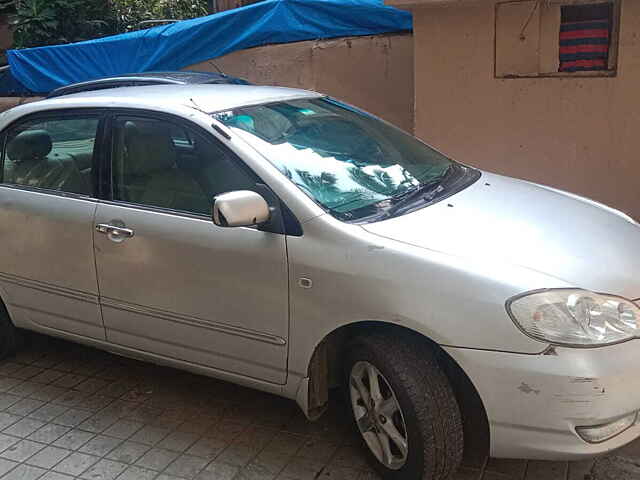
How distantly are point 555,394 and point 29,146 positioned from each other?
3.18m

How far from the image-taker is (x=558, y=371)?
2.51 meters

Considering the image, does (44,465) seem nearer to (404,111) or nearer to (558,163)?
(558,163)

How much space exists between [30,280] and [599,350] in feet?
9.83

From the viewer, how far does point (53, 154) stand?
4012mm

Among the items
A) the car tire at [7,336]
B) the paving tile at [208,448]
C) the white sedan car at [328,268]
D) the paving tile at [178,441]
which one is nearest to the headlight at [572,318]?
the white sedan car at [328,268]

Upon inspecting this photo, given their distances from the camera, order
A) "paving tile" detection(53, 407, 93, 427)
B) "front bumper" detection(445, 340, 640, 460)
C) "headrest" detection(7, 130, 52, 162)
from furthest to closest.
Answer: "headrest" detection(7, 130, 52, 162) < "paving tile" detection(53, 407, 93, 427) < "front bumper" detection(445, 340, 640, 460)

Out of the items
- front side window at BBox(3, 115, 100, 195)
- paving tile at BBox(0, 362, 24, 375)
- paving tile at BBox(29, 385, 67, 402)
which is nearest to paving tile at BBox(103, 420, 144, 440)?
paving tile at BBox(29, 385, 67, 402)

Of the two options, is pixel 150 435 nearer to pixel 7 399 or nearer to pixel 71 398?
pixel 71 398

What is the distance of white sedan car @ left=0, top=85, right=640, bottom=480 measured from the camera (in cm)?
260

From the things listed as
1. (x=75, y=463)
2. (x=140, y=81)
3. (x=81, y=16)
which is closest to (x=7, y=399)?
(x=75, y=463)

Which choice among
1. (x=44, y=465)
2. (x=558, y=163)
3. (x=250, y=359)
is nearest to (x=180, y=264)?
(x=250, y=359)

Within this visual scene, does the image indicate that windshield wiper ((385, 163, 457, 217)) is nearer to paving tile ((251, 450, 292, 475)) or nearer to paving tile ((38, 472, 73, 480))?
paving tile ((251, 450, 292, 475))

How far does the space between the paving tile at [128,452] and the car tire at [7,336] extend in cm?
135

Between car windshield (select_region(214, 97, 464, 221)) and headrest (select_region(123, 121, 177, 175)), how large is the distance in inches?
13.0
